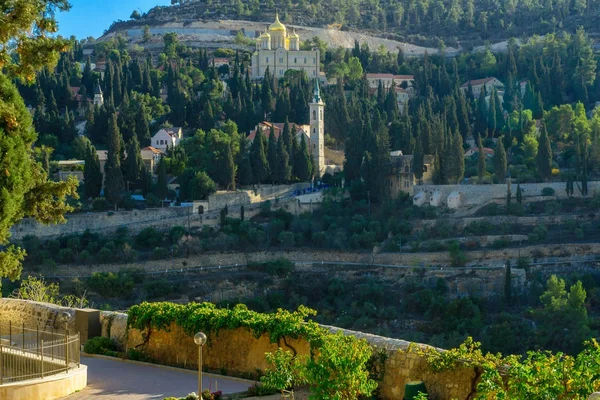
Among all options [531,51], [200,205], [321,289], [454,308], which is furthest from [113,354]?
[531,51]

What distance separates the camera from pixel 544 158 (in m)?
51.2

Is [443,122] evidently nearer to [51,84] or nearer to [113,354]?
[51,84]

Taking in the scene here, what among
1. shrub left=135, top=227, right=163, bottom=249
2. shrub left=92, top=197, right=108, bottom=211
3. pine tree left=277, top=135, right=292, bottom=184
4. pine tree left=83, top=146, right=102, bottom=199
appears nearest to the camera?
shrub left=135, top=227, right=163, bottom=249

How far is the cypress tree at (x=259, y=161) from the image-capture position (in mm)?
51594

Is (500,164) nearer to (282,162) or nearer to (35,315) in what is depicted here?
(282,162)

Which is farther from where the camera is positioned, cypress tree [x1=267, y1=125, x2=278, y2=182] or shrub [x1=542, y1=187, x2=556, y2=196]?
cypress tree [x1=267, y1=125, x2=278, y2=182]

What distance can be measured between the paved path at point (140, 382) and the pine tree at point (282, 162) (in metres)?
39.9

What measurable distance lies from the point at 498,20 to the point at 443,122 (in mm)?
46379

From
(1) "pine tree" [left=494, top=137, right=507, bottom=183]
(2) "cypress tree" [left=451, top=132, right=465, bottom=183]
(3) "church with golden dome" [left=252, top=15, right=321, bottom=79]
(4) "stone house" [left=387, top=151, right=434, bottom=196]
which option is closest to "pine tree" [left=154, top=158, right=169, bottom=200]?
(4) "stone house" [left=387, top=151, right=434, bottom=196]

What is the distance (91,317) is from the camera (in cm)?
1331

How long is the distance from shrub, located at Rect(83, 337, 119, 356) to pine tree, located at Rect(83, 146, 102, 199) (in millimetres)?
35600

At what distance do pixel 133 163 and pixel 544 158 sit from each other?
18130mm

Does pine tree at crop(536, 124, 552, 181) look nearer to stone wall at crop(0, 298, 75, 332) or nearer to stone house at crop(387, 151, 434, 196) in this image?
stone house at crop(387, 151, 434, 196)

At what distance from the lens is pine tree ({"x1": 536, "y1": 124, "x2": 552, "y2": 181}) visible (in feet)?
168
